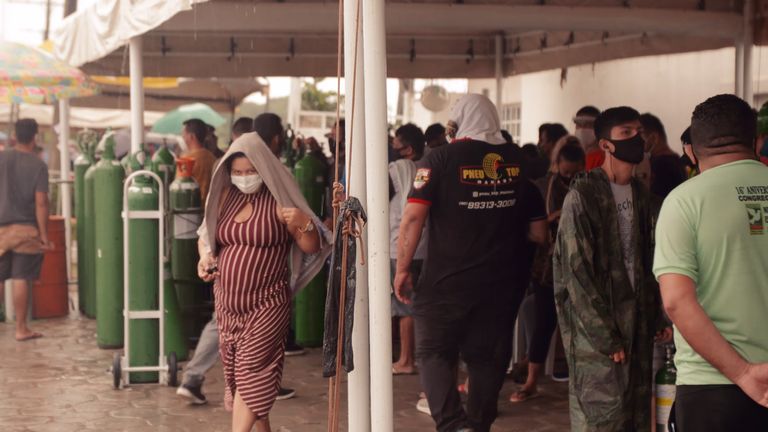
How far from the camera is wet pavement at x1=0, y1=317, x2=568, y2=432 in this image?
24.0 ft

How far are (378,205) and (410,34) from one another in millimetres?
8424

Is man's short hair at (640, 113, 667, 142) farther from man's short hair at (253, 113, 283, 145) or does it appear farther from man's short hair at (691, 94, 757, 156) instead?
man's short hair at (691, 94, 757, 156)

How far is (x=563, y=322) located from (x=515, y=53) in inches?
340

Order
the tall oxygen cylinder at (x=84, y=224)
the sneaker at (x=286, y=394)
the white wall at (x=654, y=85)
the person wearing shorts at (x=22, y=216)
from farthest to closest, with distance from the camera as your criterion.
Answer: the white wall at (x=654, y=85)
the tall oxygen cylinder at (x=84, y=224)
the person wearing shorts at (x=22, y=216)
the sneaker at (x=286, y=394)

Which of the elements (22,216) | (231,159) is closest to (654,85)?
(22,216)

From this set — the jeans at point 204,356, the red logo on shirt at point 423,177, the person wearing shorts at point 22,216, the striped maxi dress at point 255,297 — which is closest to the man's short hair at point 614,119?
the red logo on shirt at point 423,177

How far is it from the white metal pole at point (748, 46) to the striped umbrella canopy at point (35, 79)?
6.87 m

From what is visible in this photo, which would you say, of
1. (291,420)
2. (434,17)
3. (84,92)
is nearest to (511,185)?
(291,420)

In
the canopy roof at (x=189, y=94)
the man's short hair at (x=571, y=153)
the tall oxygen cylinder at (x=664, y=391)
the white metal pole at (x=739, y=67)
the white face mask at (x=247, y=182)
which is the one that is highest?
the canopy roof at (x=189, y=94)

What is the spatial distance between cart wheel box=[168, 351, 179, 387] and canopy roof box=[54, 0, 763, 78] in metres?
2.43

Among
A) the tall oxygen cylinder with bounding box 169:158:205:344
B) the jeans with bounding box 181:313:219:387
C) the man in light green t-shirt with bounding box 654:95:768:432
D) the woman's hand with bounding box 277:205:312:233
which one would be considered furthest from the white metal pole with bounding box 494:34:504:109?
the man in light green t-shirt with bounding box 654:95:768:432

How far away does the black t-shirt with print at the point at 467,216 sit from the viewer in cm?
618

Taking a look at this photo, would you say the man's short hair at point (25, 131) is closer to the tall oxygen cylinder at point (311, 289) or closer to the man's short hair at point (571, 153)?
the tall oxygen cylinder at point (311, 289)

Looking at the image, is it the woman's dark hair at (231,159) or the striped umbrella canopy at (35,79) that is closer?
the woman's dark hair at (231,159)
